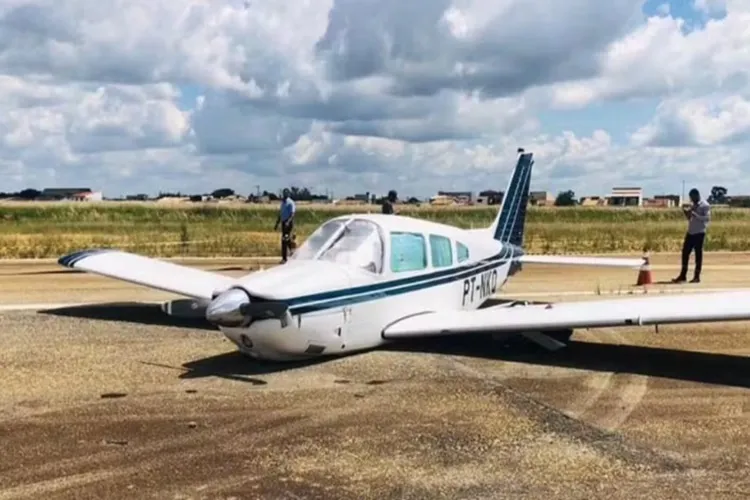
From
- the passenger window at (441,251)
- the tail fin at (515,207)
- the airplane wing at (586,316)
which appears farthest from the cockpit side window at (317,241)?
the tail fin at (515,207)

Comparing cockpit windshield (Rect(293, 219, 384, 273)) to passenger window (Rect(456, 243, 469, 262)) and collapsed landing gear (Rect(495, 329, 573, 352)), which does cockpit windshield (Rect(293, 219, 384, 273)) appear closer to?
passenger window (Rect(456, 243, 469, 262))

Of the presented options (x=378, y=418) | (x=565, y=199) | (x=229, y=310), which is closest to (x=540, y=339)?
(x=378, y=418)

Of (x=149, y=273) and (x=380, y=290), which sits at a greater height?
(x=380, y=290)

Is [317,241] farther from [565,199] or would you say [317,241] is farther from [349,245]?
[565,199]

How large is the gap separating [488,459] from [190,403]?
3135 millimetres

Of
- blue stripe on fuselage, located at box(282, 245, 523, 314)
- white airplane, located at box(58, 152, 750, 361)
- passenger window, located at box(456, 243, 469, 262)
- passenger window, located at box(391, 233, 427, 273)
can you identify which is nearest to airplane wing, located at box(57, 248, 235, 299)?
white airplane, located at box(58, 152, 750, 361)

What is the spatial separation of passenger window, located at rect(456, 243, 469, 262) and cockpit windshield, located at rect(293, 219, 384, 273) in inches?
74.8

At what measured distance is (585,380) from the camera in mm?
9391

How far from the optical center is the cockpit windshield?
405 inches

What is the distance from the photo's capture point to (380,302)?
10312 mm

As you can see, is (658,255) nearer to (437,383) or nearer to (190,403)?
(437,383)

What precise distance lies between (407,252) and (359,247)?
2.79ft

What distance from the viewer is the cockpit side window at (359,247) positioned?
404 inches

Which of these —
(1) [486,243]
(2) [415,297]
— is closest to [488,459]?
(2) [415,297]
